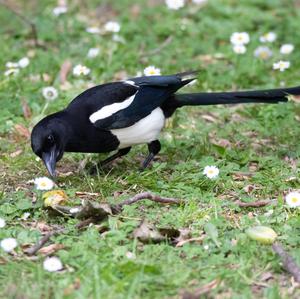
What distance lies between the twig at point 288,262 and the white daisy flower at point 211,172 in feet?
2.82

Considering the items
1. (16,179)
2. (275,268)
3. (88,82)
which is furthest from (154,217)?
(88,82)

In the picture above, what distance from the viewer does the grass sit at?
2912 mm

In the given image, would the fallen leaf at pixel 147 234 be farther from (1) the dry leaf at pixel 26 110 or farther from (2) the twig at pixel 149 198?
(1) the dry leaf at pixel 26 110

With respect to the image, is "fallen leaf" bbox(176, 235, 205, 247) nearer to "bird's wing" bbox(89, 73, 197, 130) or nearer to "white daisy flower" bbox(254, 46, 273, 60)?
"bird's wing" bbox(89, 73, 197, 130)

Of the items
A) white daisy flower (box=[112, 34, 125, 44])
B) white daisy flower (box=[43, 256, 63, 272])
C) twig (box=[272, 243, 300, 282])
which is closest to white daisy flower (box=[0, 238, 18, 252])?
white daisy flower (box=[43, 256, 63, 272])

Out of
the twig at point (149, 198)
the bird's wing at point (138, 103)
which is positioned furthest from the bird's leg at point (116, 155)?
the twig at point (149, 198)

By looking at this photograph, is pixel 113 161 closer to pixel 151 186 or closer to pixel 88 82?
pixel 151 186

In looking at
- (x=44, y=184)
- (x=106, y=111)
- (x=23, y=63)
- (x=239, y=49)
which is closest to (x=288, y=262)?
(x=44, y=184)

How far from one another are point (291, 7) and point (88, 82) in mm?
2302

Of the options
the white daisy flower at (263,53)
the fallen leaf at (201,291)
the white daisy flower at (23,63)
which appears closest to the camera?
the fallen leaf at (201,291)

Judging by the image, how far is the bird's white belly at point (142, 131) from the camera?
4289 millimetres

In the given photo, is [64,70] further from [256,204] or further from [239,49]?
[256,204]

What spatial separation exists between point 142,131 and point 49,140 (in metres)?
0.64

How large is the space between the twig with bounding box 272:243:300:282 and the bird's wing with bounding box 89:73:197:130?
1.38 meters
